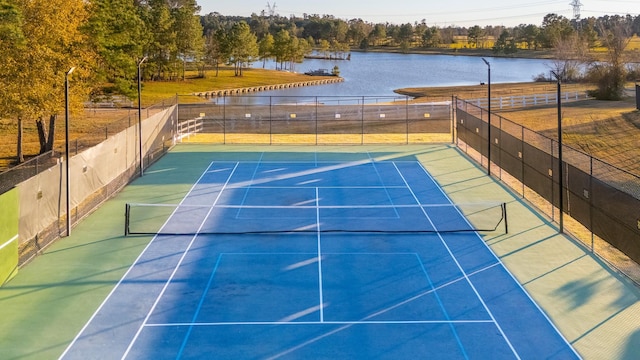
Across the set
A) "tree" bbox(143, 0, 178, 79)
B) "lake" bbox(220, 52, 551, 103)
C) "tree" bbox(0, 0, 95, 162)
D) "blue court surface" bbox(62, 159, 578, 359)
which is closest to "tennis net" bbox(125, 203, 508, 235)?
"blue court surface" bbox(62, 159, 578, 359)

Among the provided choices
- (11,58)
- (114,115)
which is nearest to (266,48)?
(114,115)

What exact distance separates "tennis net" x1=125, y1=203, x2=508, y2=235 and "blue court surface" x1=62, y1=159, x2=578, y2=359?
7 cm

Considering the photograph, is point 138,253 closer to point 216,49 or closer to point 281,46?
point 216,49

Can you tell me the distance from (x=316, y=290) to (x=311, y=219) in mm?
6794

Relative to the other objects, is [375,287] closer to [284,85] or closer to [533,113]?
[533,113]

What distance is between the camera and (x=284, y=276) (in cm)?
1711

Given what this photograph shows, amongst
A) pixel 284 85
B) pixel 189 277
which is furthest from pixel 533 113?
pixel 284 85

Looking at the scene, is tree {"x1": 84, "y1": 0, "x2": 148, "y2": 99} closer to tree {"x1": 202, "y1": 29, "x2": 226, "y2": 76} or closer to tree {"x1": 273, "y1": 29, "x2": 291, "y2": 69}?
tree {"x1": 202, "y1": 29, "x2": 226, "y2": 76}

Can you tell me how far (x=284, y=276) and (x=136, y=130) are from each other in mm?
15977

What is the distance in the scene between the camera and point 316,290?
635 inches

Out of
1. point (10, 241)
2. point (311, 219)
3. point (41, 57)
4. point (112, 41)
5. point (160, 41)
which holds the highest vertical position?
point (160, 41)

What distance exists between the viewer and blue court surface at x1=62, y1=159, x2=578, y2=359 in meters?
13.0

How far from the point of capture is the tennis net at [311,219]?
21375mm

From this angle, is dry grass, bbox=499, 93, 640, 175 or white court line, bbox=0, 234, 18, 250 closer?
white court line, bbox=0, 234, 18, 250
